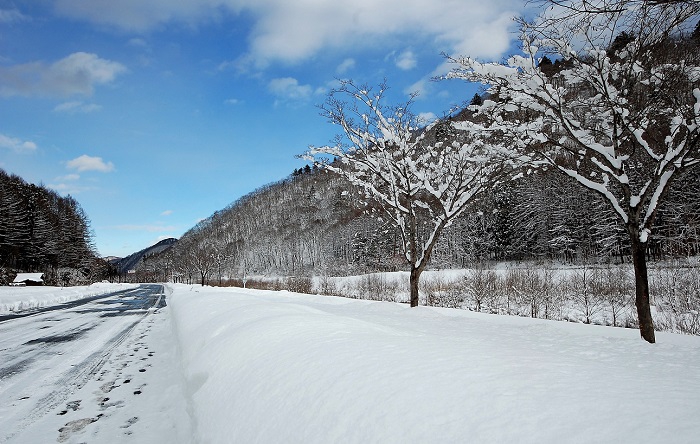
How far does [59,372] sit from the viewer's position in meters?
6.36

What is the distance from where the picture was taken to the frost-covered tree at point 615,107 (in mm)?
4965

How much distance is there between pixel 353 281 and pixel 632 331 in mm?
25811

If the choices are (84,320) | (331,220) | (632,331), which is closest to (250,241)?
(331,220)

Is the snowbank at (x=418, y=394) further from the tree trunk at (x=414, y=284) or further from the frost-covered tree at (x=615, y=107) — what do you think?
the tree trunk at (x=414, y=284)

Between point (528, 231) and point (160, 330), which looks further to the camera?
point (528, 231)

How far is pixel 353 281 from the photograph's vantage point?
31.8m

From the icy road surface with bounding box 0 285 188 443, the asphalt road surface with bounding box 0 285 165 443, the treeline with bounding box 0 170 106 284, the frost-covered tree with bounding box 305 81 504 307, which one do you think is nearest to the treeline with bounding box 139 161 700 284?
the frost-covered tree with bounding box 305 81 504 307

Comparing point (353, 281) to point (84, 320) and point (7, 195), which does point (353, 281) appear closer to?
point (84, 320)

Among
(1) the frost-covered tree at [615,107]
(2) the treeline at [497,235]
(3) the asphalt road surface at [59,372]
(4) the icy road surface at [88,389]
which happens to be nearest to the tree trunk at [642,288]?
(1) the frost-covered tree at [615,107]

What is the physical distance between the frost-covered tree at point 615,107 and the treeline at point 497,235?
1223 millimetres

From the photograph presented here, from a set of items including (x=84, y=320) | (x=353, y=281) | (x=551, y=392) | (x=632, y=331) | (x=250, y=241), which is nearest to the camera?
(x=551, y=392)

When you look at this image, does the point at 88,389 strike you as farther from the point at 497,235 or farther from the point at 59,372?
the point at 497,235

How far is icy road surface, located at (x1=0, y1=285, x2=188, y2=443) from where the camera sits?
404cm

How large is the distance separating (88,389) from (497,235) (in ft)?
165
